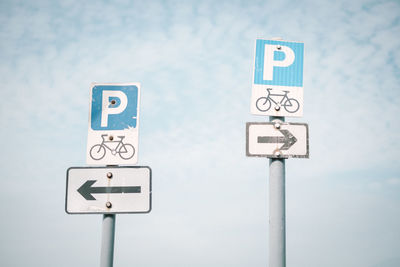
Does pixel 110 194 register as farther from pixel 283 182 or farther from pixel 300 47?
pixel 300 47

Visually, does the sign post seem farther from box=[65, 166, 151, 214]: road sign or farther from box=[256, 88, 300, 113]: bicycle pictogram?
A: box=[65, 166, 151, 214]: road sign

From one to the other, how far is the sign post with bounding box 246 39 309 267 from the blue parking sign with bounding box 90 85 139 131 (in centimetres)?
137

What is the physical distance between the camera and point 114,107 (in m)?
3.79

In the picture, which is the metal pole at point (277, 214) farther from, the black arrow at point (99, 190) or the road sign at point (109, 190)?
the black arrow at point (99, 190)

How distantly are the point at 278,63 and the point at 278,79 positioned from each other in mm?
226

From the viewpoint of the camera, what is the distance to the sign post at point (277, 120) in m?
3.62

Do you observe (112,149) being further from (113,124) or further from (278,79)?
(278,79)

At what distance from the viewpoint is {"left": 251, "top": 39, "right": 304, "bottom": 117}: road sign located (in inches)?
151

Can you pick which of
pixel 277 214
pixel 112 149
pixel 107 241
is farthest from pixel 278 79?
pixel 107 241

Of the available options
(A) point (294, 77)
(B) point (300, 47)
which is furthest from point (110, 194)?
(B) point (300, 47)

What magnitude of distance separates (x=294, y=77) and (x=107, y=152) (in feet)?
7.77

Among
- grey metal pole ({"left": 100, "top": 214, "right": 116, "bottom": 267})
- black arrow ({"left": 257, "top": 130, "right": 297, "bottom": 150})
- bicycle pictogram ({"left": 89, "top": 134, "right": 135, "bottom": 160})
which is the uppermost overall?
black arrow ({"left": 257, "top": 130, "right": 297, "bottom": 150})

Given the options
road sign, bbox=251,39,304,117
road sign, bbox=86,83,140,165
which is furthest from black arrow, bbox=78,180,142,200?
road sign, bbox=251,39,304,117

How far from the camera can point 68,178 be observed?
3.58 metres
